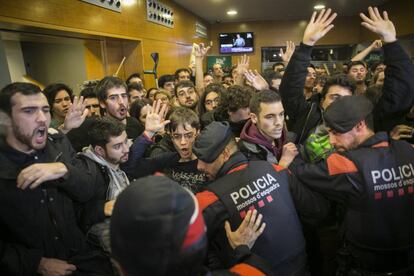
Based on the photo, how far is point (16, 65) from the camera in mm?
3555

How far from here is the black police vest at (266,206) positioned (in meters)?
1.34

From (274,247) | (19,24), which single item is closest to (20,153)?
(274,247)

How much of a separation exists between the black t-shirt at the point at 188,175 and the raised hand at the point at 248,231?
71 cm

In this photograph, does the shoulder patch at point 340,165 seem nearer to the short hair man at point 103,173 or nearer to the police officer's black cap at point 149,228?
the police officer's black cap at point 149,228

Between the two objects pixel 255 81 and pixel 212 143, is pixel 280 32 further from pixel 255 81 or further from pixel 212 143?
pixel 212 143

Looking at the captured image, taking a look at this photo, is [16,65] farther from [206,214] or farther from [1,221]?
[206,214]

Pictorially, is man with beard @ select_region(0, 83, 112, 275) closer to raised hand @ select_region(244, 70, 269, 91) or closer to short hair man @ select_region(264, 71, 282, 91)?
raised hand @ select_region(244, 70, 269, 91)

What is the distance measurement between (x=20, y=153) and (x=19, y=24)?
205 centimetres

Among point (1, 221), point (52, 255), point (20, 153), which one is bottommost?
point (52, 255)

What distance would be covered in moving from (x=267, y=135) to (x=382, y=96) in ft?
2.74

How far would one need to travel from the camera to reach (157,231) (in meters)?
0.67

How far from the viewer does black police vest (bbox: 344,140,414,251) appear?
1.39m

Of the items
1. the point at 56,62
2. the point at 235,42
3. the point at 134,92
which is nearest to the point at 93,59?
the point at 56,62

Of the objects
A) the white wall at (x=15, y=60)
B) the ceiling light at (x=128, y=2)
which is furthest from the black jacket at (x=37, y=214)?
→ the ceiling light at (x=128, y=2)
